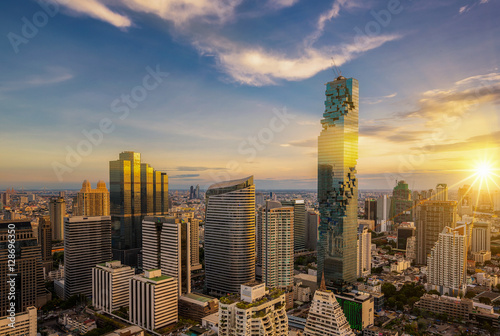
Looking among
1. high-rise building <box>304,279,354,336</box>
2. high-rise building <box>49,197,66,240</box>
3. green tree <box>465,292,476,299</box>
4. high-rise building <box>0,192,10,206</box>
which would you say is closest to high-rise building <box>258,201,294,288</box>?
high-rise building <box>304,279,354,336</box>

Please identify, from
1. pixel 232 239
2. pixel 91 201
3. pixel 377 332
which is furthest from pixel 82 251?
pixel 377 332

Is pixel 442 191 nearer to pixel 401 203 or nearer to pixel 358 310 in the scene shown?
pixel 401 203

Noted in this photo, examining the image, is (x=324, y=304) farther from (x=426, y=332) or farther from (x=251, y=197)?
(x=251, y=197)

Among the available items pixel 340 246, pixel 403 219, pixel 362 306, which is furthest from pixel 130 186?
pixel 403 219

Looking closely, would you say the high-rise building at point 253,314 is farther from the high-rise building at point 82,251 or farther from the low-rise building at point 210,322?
the high-rise building at point 82,251

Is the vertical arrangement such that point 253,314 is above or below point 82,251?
above

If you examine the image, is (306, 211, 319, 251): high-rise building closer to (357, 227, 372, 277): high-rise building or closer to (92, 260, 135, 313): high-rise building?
(357, 227, 372, 277): high-rise building

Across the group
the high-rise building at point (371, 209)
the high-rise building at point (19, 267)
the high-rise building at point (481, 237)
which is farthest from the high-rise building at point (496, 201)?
the high-rise building at point (19, 267)
